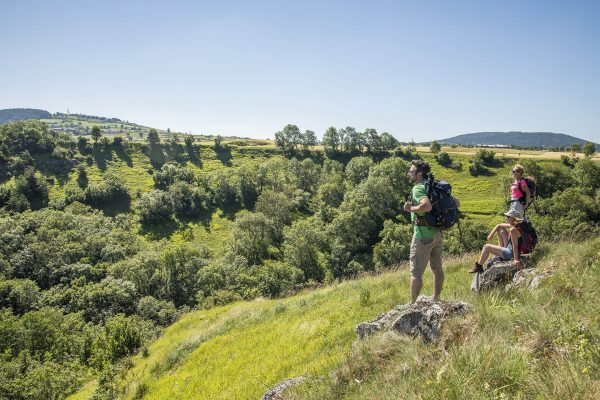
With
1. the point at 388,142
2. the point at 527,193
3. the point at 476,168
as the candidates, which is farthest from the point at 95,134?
the point at 527,193

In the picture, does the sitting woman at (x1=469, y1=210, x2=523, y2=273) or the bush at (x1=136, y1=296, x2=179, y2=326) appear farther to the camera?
the bush at (x1=136, y1=296, x2=179, y2=326)

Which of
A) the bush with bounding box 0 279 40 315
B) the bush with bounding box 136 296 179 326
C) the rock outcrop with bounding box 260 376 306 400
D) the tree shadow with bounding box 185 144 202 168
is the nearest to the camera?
the rock outcrop with bounding box 260 376 306 400

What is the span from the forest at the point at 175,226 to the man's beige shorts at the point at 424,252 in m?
7.00

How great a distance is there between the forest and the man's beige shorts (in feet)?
23.0

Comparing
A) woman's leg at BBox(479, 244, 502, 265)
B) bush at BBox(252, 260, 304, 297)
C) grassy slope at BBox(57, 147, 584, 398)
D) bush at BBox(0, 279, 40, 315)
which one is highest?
woman's leg at BBox(479, 244, 502, 265)

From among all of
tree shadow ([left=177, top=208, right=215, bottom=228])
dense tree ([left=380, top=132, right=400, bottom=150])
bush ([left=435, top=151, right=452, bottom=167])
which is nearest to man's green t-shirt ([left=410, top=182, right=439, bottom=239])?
tree shadow ([left=177, top=208, right=215, bottom=228])

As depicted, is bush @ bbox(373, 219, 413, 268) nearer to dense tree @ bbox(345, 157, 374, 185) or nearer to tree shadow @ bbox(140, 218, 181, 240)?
dense tree @ bbox(345, 157, 374, 185)

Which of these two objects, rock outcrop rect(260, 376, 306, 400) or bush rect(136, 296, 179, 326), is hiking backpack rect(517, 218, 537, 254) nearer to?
rock outcrop rect(260, 376, 306, 400)

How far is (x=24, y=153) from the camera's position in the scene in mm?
129875

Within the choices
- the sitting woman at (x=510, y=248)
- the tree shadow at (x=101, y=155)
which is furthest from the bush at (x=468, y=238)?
the tree shadow at (x=101, y=155)

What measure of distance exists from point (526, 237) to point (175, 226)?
3991 inches

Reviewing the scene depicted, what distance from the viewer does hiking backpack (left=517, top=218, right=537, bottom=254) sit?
9188 mm

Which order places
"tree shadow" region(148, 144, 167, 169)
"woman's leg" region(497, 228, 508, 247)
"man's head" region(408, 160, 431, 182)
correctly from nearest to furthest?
"man's head" region(408, 160, 431, 182) → "woman's leg" region(497, 228, 508, 247) → "tree shadow" region(148, 144, 167, 169)

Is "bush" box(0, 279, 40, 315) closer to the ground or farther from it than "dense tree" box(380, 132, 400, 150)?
closer to the ground
